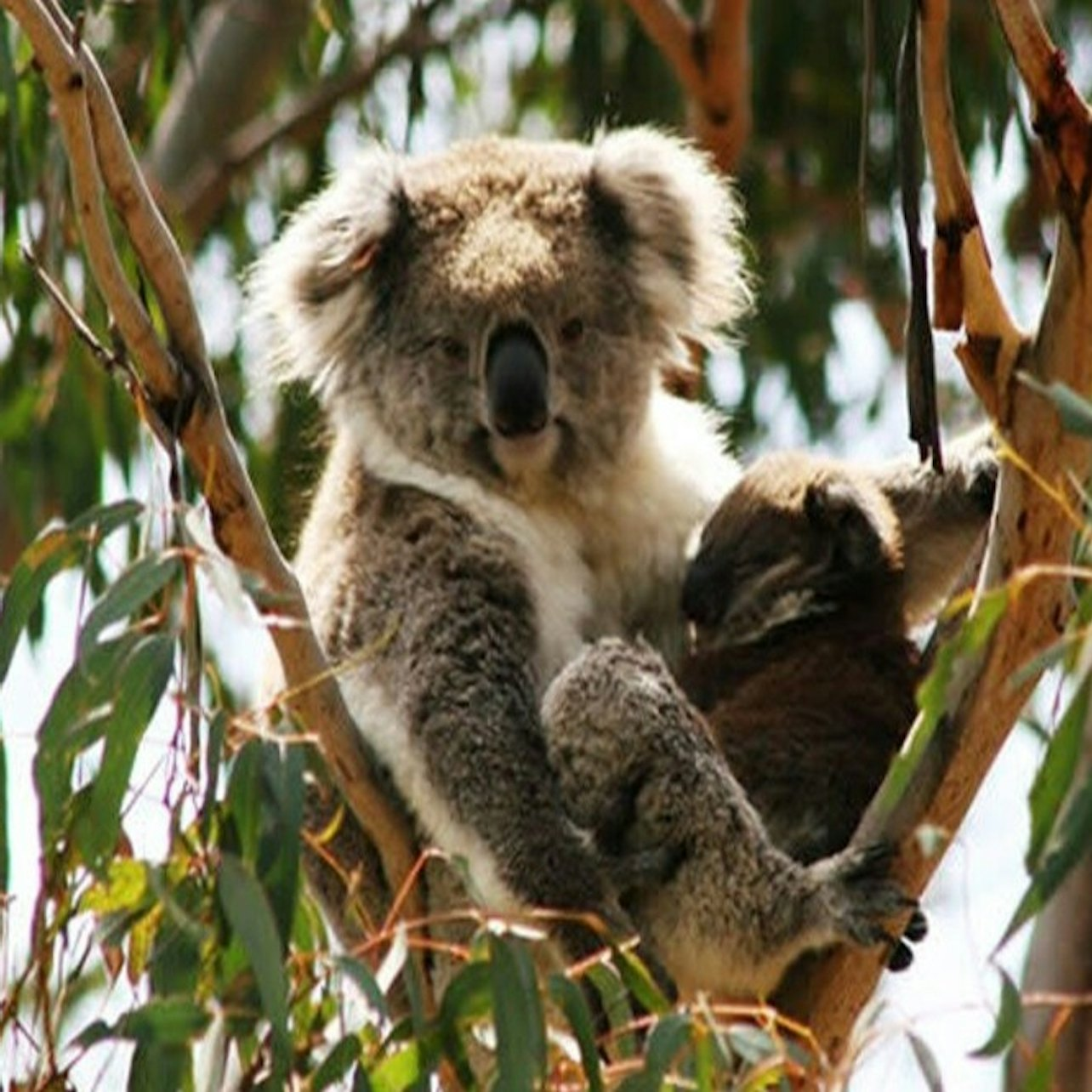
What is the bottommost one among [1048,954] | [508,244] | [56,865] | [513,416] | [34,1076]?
[1048,954]

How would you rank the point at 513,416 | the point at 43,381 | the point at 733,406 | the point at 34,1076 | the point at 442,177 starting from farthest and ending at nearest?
the point at 733,406
the point at 43,381
the point at 442,177
the point at 513,416
the point at 34,1076

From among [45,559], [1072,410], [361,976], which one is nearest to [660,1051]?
[361,976]

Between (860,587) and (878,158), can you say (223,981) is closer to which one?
(860,587)

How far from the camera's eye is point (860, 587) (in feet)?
12.9

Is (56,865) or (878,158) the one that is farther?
(878,158)

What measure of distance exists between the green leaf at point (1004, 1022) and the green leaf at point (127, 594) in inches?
34.7

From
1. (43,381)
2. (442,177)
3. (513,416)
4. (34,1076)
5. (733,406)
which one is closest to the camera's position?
(34,1076)

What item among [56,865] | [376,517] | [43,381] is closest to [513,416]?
[376,517]

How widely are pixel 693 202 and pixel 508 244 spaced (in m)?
0.48

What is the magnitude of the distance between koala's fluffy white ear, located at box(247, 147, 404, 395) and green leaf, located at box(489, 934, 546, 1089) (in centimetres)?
164

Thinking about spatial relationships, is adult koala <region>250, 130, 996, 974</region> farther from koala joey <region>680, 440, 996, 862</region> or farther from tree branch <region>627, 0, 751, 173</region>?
tree branch <region>627, 0, 751, 173</region>

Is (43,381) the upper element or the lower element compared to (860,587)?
upper

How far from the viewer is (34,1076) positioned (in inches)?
106

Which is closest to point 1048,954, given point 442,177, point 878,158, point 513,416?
point 513,416
